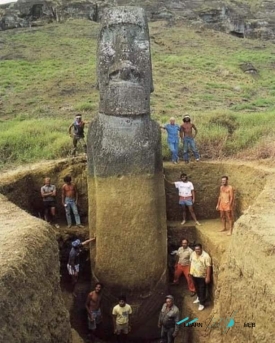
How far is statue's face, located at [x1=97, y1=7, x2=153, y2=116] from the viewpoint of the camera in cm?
953

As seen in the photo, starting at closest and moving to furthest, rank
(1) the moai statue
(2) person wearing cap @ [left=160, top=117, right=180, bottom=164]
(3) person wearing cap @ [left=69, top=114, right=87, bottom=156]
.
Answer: (1) the moai statue, (2) person wearing cap @ [left=160, top=117, right=180, bottom=164], (3) person wearing cap @ [left=69, top=114, right=87, bottom=156]

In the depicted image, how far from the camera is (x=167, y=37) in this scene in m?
31.7

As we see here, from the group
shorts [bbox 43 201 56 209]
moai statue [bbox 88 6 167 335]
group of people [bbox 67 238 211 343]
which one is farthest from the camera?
shorts [bbox 43 201 56 209]

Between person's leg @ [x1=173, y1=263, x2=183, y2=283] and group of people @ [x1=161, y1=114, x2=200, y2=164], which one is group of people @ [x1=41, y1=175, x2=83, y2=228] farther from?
group of people @ [x1=161, y1=114, x2=200, y2=164]

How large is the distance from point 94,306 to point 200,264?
2129 millimetres

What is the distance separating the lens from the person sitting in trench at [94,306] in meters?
9.77

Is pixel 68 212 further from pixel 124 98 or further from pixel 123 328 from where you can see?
pixel 124 98

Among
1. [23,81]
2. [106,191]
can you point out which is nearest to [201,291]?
A: [106,191]

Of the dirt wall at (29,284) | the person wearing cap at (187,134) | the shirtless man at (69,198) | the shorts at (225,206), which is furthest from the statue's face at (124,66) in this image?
the dirt wall at (29,284)

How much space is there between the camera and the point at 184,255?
33.9 feet

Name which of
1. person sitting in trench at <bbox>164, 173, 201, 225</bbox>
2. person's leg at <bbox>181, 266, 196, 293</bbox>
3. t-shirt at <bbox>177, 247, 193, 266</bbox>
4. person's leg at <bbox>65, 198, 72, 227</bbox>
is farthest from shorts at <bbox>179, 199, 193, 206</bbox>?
person's leg at <bbox>65, 198, 72, 227</bbox>

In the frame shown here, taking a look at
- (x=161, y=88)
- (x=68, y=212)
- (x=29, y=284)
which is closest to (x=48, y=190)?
(x=68, y=212)

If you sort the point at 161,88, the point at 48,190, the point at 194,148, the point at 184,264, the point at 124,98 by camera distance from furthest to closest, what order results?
the point at 161,88 < the point at 194,148 < the point at 48,190 < the point at 184,264 < the point at 124,98

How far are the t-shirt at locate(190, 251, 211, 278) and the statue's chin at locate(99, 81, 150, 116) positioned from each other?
9.48 ft
